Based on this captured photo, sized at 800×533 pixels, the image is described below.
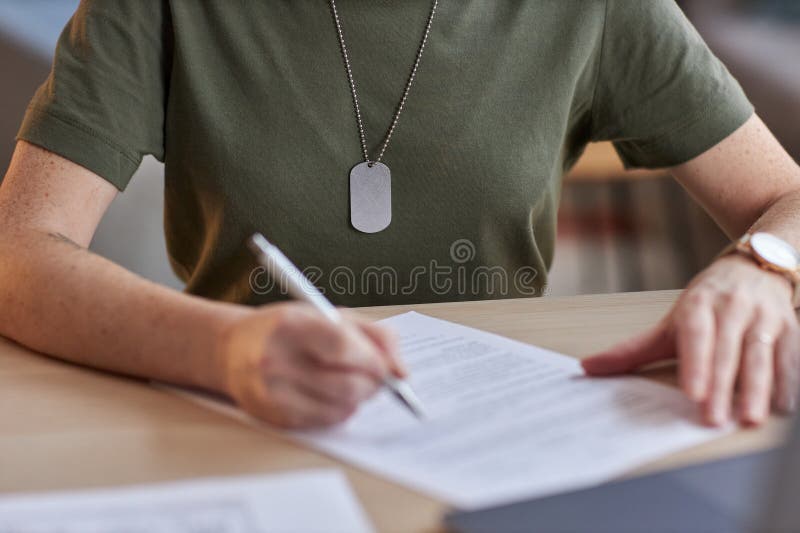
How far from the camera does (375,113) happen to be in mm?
1002

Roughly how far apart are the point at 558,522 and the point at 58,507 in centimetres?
25

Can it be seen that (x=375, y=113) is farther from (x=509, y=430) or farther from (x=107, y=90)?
(x=509, y=430)

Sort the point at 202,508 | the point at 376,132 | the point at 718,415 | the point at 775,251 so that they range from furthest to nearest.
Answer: the point at 376,132, the point at 775,251, the point at 718,415, the point at 202,508

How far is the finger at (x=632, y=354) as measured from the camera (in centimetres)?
64

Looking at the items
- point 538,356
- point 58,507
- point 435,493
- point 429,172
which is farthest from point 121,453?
point 429,172

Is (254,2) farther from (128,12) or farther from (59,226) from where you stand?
(59,226)

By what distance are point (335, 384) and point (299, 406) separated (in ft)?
0.10

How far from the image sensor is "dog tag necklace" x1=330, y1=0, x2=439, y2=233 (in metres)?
0.99

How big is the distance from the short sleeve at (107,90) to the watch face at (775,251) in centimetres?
64

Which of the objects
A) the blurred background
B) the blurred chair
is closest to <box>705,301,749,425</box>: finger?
the blurred background

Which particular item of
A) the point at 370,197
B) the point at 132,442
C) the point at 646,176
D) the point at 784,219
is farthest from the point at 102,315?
the point at 646,176

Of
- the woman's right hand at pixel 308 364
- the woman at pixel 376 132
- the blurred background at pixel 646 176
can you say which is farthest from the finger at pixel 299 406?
the blurred background at pixel 646 176

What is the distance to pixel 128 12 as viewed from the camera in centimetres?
94

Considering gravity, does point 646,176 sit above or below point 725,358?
below
